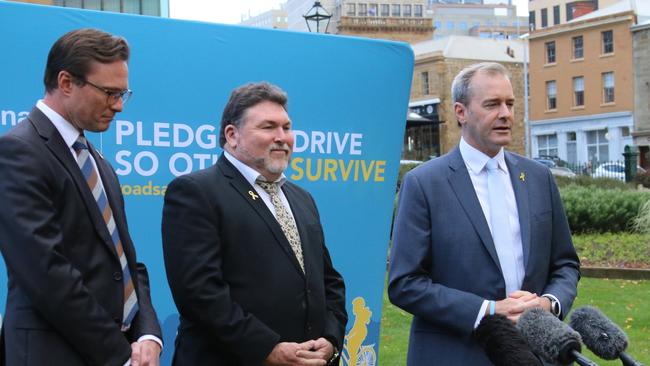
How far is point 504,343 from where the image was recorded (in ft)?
9.37

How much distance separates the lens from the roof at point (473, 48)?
6306 centimetres

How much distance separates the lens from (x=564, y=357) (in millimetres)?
2666

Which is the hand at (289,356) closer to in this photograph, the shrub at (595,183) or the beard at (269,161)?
the beard at (269,161)

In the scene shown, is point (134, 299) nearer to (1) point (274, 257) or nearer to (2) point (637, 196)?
(1) point (274, 257)

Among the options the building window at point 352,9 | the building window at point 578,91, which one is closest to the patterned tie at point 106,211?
the building window at point 578,91

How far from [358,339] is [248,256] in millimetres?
2255

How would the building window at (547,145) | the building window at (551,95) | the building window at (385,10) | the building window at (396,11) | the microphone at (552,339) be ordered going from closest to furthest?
the microphone at (552,339) < the building window at (551,95) < the building window at (547,145) < the building window at (385,10) < the building window at (396,11)

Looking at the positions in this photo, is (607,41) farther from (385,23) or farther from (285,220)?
(385,23)

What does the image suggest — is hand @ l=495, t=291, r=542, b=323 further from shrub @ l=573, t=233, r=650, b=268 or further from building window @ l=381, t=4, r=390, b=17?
building window @ l=381, t=4, r=390, b=17

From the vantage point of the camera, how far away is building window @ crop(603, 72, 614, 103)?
5094 cm

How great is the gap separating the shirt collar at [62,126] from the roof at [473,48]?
60.2 metres

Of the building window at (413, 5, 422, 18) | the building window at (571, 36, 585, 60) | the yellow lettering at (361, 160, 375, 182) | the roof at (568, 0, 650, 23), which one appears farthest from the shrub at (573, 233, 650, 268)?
the building window at (413, 5, 422, 18)

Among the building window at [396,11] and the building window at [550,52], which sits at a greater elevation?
the building window at [396,11]

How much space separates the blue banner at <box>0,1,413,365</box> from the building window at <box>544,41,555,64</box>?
169 ft
